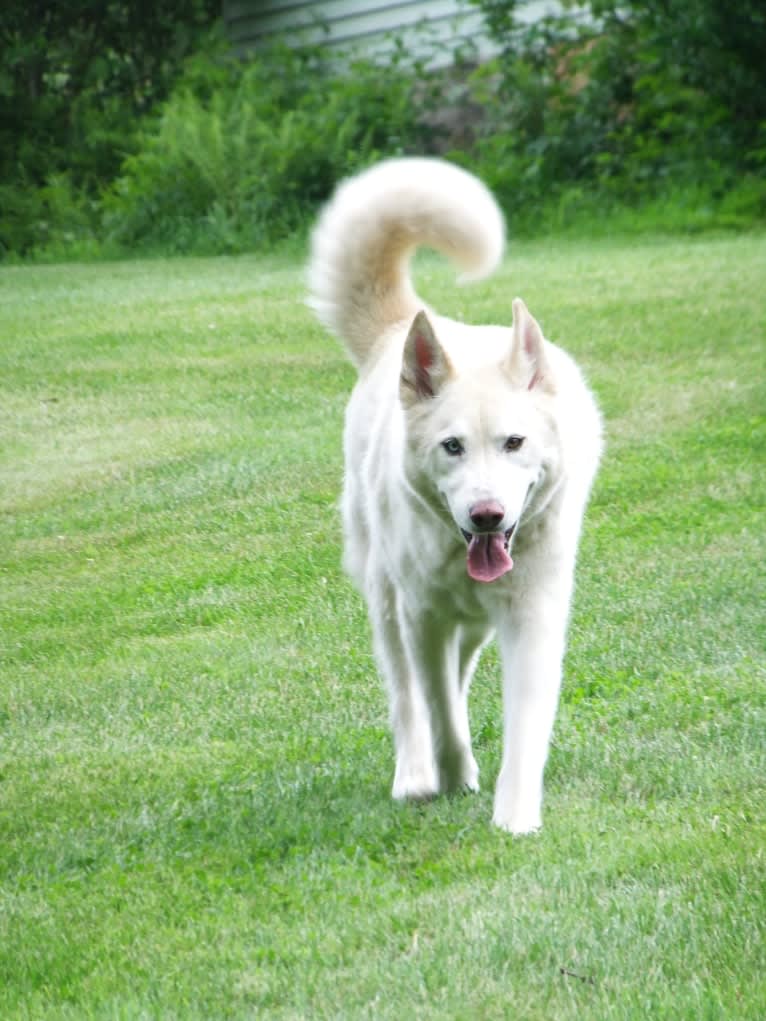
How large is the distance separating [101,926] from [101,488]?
208 inches

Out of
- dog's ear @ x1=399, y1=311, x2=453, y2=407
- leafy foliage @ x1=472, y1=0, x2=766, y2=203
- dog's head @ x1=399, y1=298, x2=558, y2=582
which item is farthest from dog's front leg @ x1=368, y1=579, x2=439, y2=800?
leafy foliage @ x1=472, y1=0, x2=766, y2=203

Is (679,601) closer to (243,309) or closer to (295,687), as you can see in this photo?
(295,687)

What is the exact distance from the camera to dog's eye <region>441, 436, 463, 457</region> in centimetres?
391

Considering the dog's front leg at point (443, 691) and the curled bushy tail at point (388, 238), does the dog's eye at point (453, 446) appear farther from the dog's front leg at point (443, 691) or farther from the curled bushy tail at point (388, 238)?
the curled bushy tail at point (388, 238)

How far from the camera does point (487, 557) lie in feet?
12.9

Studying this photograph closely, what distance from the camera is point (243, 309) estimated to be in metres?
A: 12.1

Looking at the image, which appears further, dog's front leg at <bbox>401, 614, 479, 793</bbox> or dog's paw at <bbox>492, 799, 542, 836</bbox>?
dog's front leg at <bbox>401, 614, 479, 793</bbox>

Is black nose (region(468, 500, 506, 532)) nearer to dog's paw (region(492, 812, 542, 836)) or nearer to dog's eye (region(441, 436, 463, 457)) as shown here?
dog's eye (region(441, 436, 463, 457))

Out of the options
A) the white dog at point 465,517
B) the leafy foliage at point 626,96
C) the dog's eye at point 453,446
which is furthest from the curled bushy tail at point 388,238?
the leafy foliage at point 626,96

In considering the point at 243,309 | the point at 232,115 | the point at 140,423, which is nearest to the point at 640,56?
the point at 232,115

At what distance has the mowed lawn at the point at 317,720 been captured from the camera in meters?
3.21

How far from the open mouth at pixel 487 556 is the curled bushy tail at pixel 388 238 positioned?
Result: 127cm

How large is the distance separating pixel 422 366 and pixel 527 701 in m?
0.81

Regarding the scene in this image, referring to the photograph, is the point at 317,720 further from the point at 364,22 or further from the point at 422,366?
the point at 364,22
